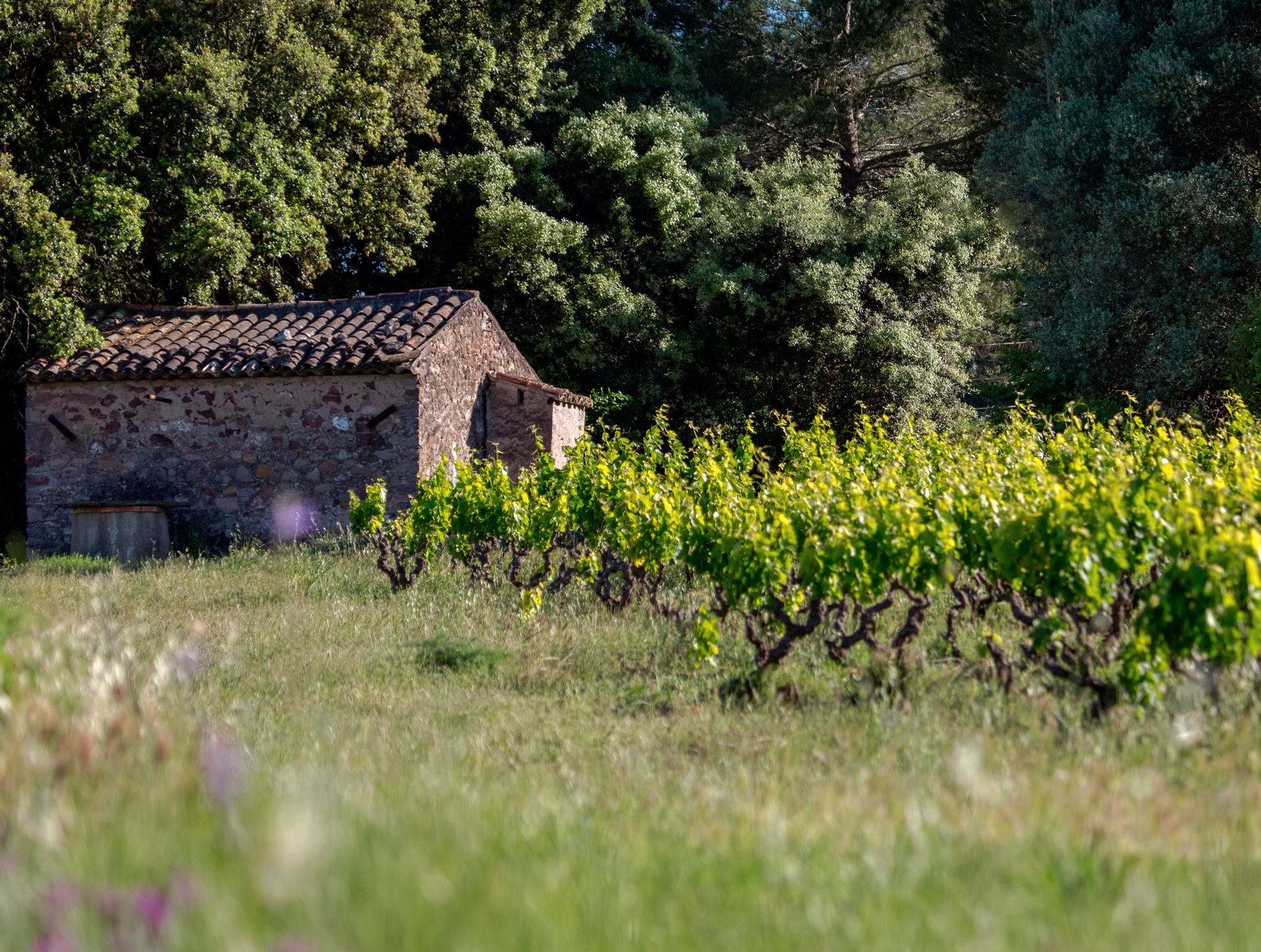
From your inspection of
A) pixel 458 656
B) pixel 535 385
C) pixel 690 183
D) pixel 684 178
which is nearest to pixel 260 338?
pixel 535 385

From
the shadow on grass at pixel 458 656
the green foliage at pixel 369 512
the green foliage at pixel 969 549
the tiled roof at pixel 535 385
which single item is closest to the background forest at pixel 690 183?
the tiled roof at pixel 535 385

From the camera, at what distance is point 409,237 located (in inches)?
758

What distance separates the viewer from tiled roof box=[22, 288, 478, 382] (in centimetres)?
1420

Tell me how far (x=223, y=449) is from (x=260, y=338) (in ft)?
5.73

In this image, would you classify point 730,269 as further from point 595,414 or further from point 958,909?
point 958,909

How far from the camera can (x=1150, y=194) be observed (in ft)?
55.4

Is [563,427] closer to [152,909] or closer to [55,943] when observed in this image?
[152,909]

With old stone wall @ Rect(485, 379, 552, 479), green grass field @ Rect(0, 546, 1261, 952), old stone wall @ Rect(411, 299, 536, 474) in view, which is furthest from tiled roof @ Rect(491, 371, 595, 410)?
green grass field @ Rect(0, 546, 1261, 952)

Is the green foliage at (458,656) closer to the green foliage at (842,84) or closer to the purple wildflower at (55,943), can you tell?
the purple wildflower at (55,943)

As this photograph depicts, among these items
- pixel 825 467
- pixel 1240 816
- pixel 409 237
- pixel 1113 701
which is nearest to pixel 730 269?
pixel 409 237

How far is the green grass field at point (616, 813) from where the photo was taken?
213 centimetres

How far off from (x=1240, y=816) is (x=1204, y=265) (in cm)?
1612

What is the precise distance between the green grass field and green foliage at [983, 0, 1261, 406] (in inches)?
530

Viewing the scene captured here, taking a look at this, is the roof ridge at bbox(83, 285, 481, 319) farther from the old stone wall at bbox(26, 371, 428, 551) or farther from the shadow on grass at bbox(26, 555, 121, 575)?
the shadow on grass at bbox(26, 555, 121, 575)
